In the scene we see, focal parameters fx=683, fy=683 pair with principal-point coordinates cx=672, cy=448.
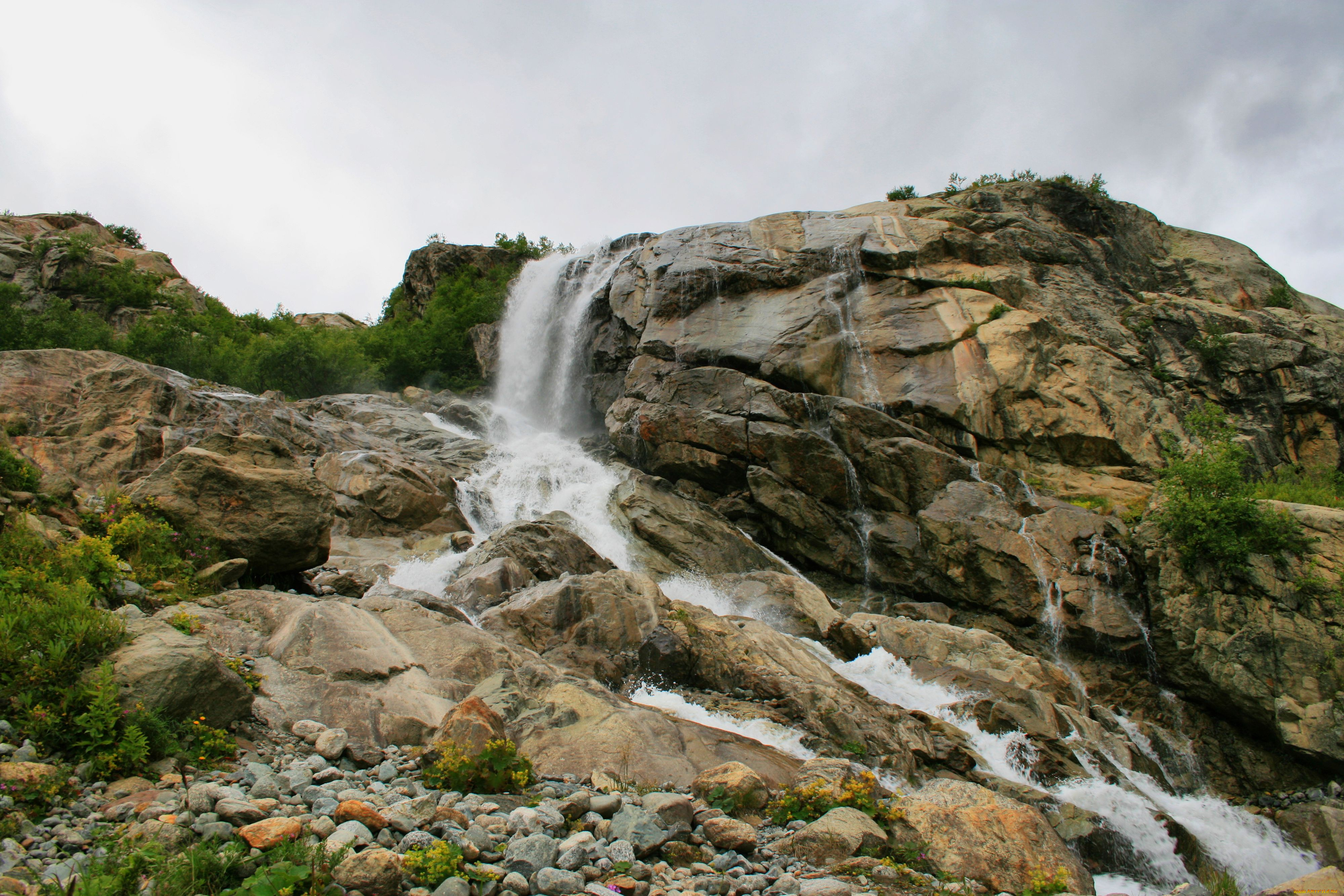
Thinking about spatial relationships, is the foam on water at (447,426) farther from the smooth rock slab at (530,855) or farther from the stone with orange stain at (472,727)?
the smooth rock slab at (530,855)

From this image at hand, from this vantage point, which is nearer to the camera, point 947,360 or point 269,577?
point 269,577

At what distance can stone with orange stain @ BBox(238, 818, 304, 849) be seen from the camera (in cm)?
423

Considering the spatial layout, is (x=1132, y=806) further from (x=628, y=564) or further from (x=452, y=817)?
(x=628, y=564)

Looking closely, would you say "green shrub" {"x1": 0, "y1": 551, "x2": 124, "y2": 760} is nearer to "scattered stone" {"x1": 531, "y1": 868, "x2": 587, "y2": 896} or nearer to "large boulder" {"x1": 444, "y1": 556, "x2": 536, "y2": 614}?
"scattered stone" {"x1": 531, "y1": 868, "x2": 587, "y2": 896}

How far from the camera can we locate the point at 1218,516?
51.5 ft

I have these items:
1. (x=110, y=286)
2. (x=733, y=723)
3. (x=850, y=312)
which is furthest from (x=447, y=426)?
(x=733, y=723)

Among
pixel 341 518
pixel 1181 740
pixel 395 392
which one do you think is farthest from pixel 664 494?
pixel 395 392

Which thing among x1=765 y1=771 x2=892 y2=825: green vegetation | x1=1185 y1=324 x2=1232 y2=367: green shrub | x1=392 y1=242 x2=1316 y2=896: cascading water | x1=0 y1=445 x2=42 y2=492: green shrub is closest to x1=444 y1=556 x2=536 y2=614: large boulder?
x1=392 y1=242 x2=1316 y2=896: cascading water

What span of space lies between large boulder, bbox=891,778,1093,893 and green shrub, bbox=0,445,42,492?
39.4 ft

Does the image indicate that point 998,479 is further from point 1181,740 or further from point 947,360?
point 1181,740

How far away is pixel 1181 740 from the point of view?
50.6 feet

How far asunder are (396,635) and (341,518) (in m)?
→ 10.8

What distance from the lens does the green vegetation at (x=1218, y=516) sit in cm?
1537

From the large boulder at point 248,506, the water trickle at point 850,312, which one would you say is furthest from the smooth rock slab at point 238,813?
the water trickle at point 850,312
